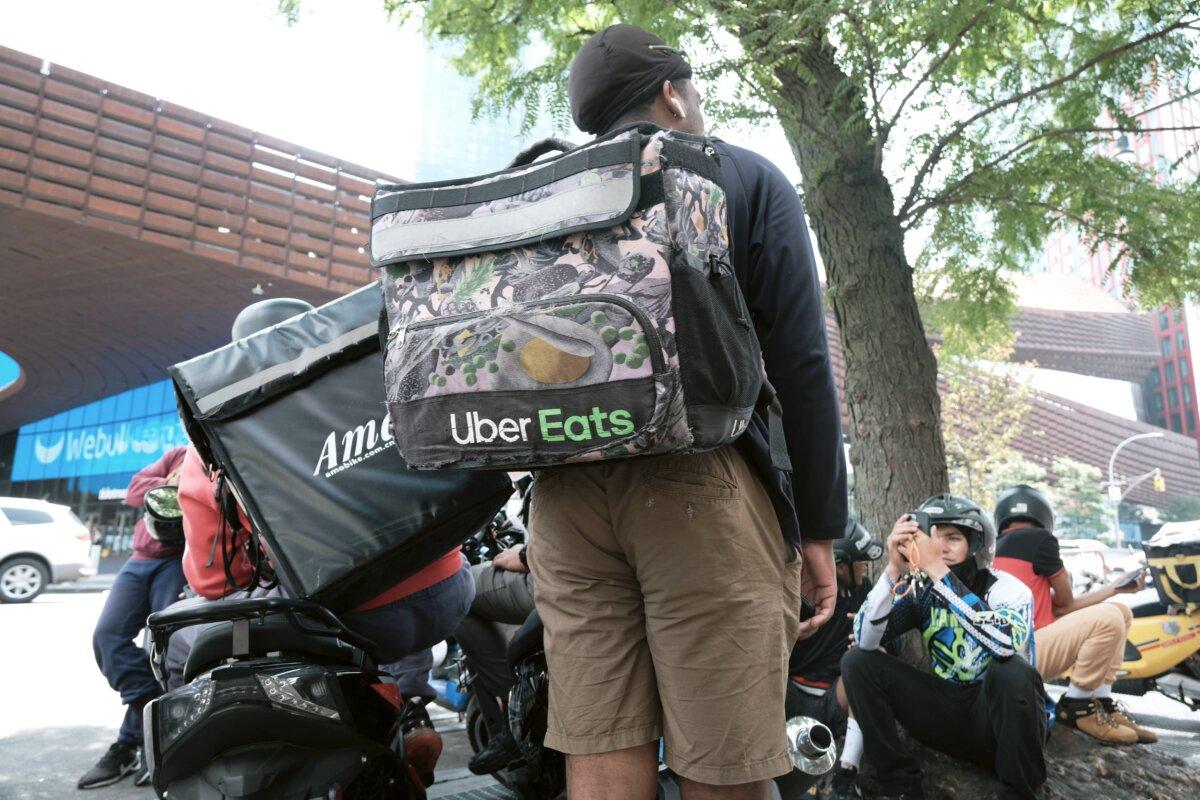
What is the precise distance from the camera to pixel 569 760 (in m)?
1.65

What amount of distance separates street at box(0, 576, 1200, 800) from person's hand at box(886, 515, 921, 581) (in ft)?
6.07

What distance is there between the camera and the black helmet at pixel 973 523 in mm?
4016

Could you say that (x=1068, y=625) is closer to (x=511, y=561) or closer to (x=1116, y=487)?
(x=511, y=561)

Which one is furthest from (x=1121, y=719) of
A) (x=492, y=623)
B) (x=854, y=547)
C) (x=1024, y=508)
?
(x=492, y=623)

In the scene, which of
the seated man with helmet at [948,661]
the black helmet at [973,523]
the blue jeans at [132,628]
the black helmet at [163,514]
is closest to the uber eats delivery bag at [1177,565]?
the black helmet at [973,523]

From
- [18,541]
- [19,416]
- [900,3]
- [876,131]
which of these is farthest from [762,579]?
[19,416]

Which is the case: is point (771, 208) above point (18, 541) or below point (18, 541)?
above

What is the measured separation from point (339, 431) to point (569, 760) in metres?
0.88

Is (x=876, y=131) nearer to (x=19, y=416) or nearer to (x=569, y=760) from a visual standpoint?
(x=569, y=760)

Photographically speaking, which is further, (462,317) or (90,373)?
(90,373)

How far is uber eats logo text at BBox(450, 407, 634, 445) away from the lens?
4.68ft

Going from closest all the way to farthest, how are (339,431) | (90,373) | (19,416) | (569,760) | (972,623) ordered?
(569,760), (339,431), (972,623), (90,373), (19,416)

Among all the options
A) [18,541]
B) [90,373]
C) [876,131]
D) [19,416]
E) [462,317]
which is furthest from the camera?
[19,416]

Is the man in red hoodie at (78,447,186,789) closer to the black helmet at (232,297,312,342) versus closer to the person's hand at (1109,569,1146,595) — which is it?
the black helmet at (232,297,312,342)
